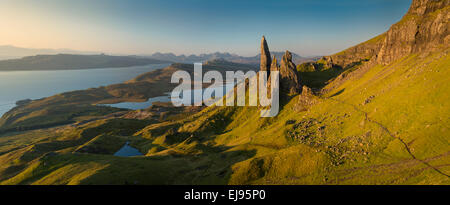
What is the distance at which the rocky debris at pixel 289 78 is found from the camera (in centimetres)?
14325

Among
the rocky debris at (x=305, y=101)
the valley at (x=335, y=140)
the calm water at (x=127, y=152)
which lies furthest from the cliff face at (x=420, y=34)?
the calm water at (x=127, y=152)

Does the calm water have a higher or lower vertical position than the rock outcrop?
lower

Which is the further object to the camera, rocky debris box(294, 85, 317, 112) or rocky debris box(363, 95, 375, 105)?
rocky debris box(294, 85, 317, 112)

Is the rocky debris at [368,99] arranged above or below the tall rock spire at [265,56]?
below

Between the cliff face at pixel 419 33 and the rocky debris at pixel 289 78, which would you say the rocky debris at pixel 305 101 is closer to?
the rocky debris at pixel 289 78

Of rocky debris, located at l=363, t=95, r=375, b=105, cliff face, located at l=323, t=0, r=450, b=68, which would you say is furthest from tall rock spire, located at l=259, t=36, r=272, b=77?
rocky debris, located at l=363, t=95, r=375, b=105

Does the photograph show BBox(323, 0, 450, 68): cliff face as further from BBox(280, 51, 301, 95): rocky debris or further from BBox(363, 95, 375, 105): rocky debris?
BBox(280, 51, 301, 95): rocky debris

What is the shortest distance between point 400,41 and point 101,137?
227m

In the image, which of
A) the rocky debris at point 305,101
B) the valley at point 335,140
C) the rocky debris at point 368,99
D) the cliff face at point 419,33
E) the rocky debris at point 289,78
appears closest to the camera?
the valley at point 335,140

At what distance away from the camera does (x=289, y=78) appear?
14700 cm

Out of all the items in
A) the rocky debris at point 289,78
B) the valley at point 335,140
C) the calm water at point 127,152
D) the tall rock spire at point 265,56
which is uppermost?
the tall rock spire at point 265,56

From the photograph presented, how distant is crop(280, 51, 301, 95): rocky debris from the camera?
470ft
